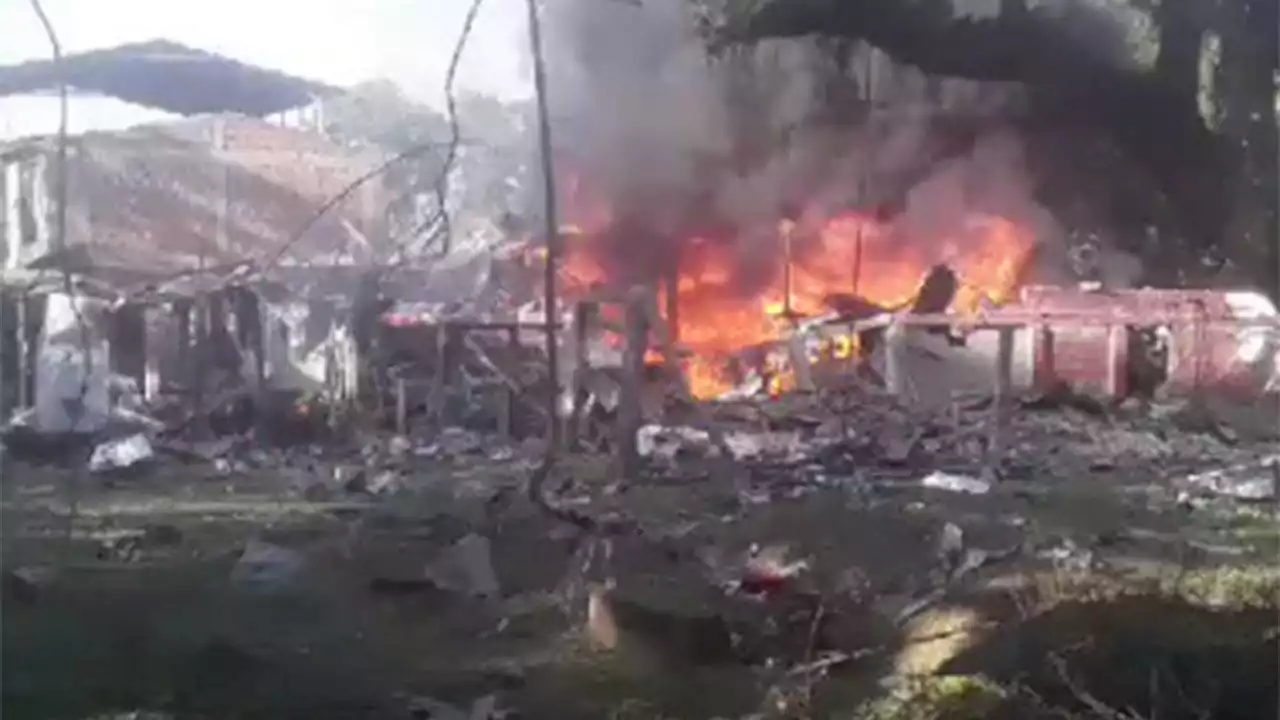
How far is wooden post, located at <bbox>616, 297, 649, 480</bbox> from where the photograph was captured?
2.40 metres

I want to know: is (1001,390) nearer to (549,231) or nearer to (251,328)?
(549,231)

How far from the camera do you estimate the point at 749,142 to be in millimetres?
2408

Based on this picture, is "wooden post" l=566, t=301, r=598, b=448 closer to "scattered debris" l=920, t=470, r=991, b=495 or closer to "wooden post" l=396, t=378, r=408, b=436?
"wooden post" l=396, t=378, r=408, b=436

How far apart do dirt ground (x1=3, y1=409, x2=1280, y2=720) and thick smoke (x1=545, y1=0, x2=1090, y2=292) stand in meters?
0.38

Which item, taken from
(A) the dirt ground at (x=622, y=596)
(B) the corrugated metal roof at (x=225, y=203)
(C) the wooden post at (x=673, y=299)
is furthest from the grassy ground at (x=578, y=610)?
(B) the corrugated metal roof at (x=225, y=203)

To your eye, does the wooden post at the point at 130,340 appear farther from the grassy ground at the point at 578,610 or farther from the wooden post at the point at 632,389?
the wooden post at the point at 632,389

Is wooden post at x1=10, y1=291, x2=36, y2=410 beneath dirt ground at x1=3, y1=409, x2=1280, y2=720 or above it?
above

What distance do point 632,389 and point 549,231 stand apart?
0.26 meters

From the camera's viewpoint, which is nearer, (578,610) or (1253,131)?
(578,610)

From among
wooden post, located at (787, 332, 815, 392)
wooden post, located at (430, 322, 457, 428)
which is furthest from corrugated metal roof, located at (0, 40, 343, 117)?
wooden post, located at (787, 332, 815, 392)

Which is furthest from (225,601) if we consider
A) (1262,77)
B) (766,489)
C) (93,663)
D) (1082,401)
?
(1262,77)

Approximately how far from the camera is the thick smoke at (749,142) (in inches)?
94.0

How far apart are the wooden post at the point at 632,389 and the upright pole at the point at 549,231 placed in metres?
0.10

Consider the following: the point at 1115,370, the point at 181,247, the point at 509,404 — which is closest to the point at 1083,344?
the point at 1115,370
